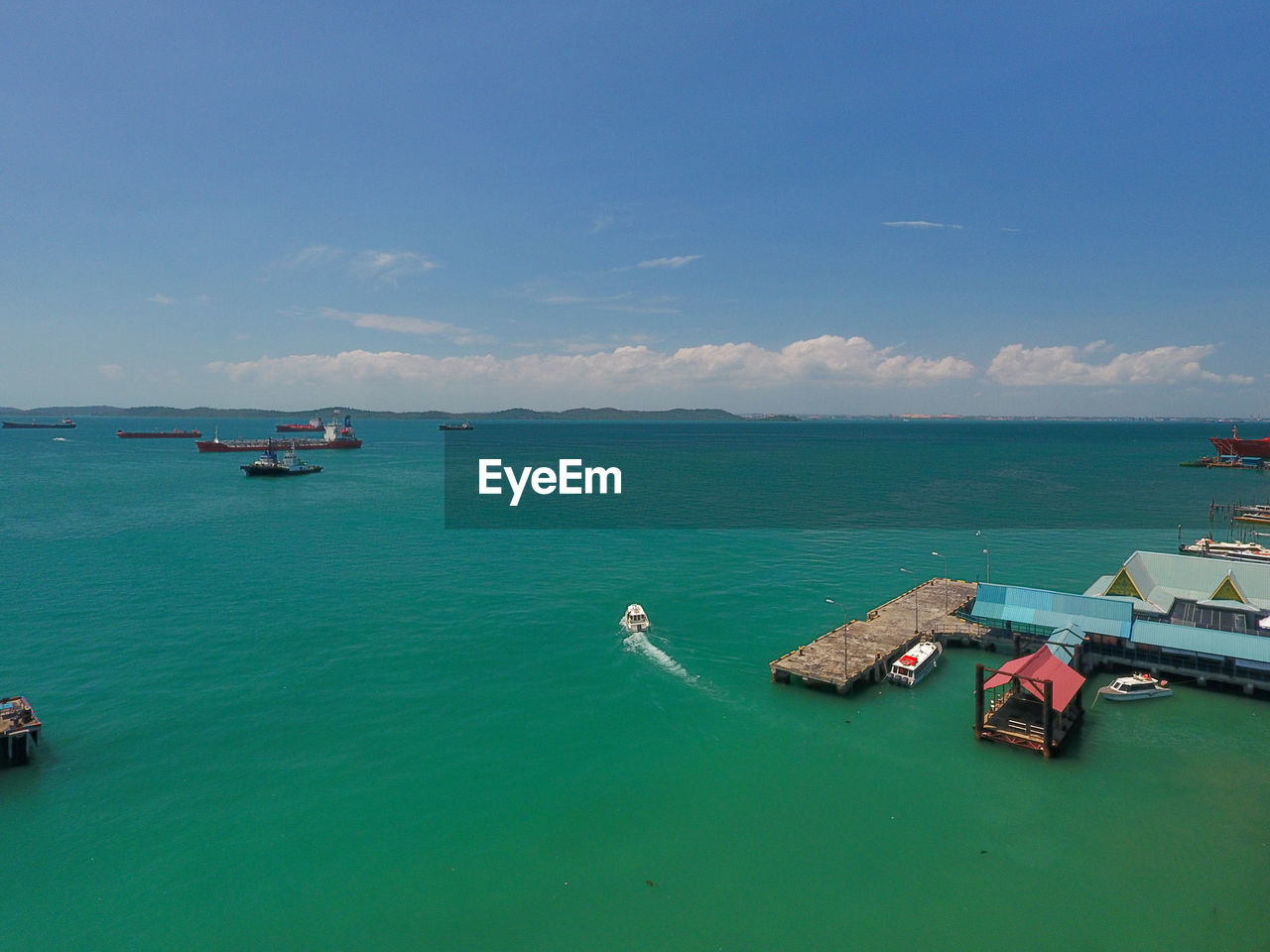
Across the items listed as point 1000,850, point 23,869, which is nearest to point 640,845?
point 1000,850

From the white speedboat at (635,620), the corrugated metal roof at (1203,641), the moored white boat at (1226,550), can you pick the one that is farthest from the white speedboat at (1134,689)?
the moored white boat at (1226,550)

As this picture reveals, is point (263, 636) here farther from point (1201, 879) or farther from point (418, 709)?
point (1201, 879)

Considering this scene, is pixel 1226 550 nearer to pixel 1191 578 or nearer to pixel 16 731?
pixel 1191 578

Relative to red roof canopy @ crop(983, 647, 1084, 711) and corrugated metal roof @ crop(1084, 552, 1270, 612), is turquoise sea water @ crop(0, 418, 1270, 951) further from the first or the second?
corrugated metal roof @ crop(1084, 552, 1270, 612)

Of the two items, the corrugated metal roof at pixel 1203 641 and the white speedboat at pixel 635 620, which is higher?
the corrugated metal roof at pixel 1203 641

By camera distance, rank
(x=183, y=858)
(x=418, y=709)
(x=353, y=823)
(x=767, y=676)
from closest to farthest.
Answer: (x=183, y=858)
(x=353, y=823)
(x=418, y=709)
(x=767, y=676)

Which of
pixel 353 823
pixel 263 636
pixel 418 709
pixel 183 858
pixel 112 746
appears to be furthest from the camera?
pixel 263 636

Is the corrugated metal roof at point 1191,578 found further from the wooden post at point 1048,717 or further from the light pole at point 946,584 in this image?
the wooden post at point 1048,717

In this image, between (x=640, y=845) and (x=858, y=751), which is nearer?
(x=640, y=845)
